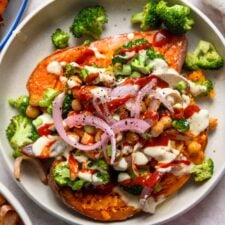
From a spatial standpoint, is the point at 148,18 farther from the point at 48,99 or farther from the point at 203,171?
the point at 203,171

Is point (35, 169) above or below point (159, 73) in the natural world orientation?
below

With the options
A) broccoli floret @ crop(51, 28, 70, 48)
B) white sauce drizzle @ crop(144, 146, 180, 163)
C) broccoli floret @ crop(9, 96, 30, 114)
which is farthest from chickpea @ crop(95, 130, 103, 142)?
broccoli floret @ crop(51, 28, 70, 48)

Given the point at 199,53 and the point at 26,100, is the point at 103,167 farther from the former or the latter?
the point at 199,53

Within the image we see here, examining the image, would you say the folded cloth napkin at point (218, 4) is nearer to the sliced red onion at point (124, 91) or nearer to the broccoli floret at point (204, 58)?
the broccoli floret at point (204, 58)

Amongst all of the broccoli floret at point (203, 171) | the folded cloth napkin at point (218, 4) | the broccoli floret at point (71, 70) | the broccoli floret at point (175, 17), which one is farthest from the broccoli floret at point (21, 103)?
the folded cloth napkin at point (218, 4)

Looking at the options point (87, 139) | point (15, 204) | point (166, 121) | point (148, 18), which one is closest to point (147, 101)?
point (166, 121)

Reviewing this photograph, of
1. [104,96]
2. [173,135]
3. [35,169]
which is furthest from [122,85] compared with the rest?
[35,169]

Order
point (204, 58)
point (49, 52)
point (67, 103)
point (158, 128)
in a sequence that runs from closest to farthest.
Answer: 1. point (158, 128)
2. point (67, 103)
3. point (204, 58)
4. point (49, 52)
